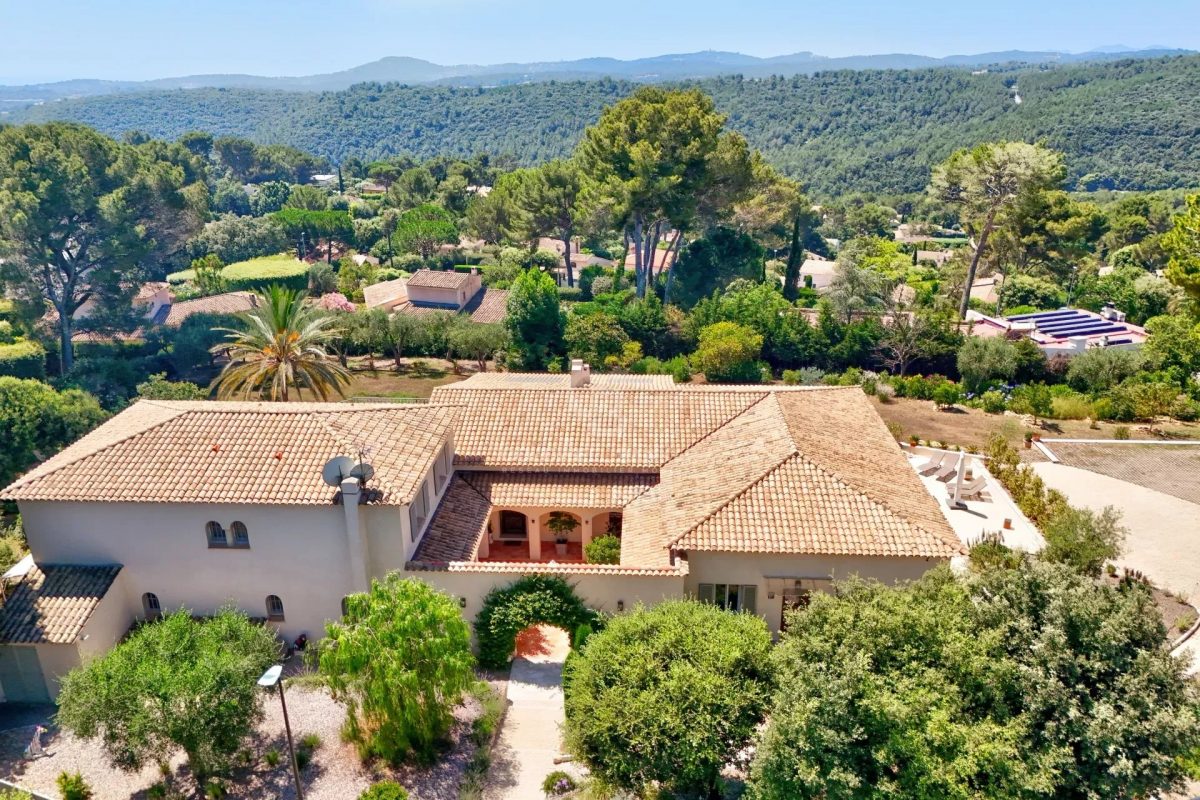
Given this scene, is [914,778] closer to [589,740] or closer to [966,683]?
[966,683]

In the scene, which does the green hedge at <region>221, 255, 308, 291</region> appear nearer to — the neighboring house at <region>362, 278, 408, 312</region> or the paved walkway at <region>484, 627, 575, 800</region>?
the neighboring house at <region>362, 278, 408, 312</region>

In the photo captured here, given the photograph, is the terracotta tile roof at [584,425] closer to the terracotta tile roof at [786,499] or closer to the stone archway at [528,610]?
the terracotta tile roof at [786,499]

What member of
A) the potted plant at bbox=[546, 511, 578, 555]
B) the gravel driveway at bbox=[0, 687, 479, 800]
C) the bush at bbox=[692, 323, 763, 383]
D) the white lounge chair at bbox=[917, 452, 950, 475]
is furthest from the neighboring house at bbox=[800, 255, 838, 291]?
the gravel driveway at bbox=[0, 687, 479, 800]


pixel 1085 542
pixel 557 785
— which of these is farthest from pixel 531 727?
pixel 1085 542

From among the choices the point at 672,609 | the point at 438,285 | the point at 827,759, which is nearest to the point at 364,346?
the point at 438,285

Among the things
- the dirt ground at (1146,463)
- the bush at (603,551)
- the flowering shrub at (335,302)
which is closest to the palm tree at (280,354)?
the bush at (603,551)

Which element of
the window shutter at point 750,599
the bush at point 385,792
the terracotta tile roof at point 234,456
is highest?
the terracotta tile roof at point 234,456

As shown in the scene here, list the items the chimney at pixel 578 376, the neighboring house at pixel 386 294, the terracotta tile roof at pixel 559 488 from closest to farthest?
the terracotta tile roof at pixel 559 488 < the chimney at pixel 578 376 < the neighboring house at pixel 386 294
